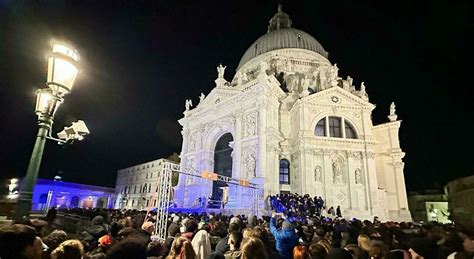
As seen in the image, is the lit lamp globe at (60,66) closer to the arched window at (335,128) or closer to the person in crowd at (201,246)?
the person in crowd at (201,246)

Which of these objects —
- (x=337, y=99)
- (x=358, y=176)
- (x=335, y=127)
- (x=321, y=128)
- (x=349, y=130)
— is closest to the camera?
(x=358, y=176)

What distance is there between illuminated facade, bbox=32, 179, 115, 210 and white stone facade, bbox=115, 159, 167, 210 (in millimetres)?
2690

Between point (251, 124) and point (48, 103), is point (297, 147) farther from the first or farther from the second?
point (48, 103)

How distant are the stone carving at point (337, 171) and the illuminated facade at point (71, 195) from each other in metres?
39.6

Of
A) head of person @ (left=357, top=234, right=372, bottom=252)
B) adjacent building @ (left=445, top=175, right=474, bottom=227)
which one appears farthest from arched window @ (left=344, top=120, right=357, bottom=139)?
head of person @ (left=357, top=234, right=372, bottom=252)

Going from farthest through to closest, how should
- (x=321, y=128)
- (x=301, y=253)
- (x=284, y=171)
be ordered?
(x=321, y=128) < (x=284, y=171) < (x=301, y=253)

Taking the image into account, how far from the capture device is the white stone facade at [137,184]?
45219 mm

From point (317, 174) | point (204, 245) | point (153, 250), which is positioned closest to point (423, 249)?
point (204, 245)

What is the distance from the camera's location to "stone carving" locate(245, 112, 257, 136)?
23991 mm

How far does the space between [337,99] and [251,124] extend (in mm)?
9431

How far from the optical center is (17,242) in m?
2.02

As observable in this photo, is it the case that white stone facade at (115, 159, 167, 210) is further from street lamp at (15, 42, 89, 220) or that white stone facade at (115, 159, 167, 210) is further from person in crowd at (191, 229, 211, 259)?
person in crowd at (191, 229, 211, 259)

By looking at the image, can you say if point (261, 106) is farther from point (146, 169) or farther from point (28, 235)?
point (146, 169)

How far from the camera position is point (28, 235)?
6.85 feet
